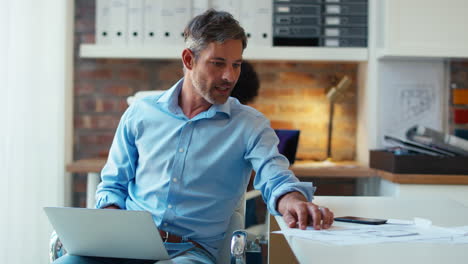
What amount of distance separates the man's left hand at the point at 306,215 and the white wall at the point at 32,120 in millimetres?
1467

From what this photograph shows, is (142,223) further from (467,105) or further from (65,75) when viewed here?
(467,105)

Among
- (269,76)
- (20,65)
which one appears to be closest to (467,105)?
(269,76)

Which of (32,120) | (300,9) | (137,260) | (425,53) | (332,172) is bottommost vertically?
(137,260)

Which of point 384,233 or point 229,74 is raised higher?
point 229,74

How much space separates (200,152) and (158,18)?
1206mm

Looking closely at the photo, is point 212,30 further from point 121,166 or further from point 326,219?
point 326,219

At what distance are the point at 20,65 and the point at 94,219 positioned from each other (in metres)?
1.38

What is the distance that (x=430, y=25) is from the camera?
8.08 feet

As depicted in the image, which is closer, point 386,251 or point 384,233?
point 386,251

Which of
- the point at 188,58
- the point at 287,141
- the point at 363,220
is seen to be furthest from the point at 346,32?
the point at 363,220

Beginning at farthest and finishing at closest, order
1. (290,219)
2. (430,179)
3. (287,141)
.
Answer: (287,141), (430,179), (290,219)


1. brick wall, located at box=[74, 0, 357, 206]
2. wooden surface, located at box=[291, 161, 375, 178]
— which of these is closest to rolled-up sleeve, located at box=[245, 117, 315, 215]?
wooden surface, located at box=[291, 161, 375, 178]

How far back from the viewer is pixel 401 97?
2.58 metres

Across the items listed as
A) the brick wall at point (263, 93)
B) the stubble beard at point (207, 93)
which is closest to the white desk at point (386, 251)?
the stubble beard at point (207, 93)
